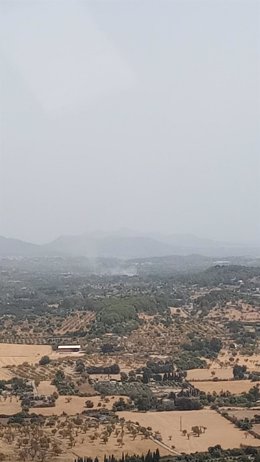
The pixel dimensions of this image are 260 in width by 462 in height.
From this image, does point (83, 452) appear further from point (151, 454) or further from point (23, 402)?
point (23, 402)

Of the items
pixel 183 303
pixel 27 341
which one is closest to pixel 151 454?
pixel 27 341

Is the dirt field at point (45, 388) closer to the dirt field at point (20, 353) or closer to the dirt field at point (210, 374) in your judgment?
the dirt field at point (20, 353)

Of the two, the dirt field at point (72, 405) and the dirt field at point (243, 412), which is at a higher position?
the dirt field at point (72, 405)

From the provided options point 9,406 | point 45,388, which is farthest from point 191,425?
point 45,388

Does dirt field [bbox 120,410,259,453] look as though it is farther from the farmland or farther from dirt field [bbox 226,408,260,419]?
dirt field [bbox 226,408,260,419]

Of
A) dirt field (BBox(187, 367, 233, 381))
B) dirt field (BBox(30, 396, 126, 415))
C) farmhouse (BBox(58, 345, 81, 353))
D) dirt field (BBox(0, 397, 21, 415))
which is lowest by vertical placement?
dirt field (BBox(187, 367, 233, 381))

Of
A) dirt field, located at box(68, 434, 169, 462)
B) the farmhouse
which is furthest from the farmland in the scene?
the farmhouse

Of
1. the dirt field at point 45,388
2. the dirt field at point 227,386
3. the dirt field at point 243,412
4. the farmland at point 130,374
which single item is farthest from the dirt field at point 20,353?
the dirt field at point 243,412
